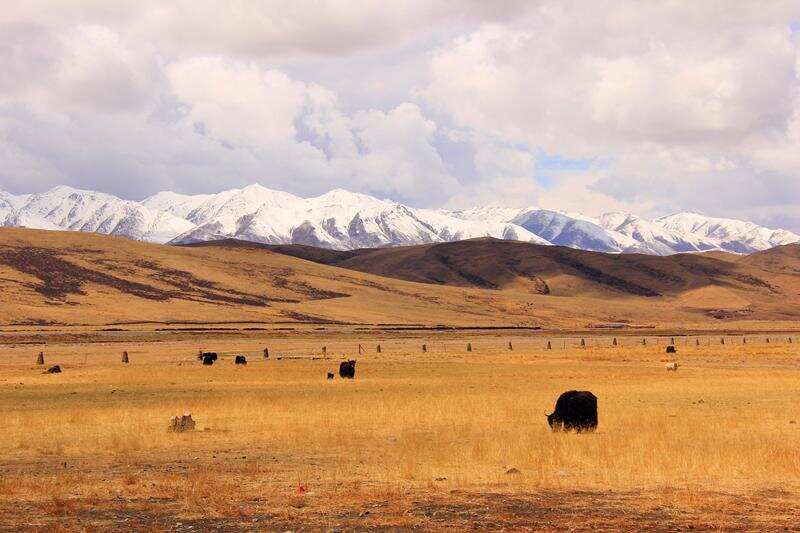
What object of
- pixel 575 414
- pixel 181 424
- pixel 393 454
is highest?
pixel 575 414

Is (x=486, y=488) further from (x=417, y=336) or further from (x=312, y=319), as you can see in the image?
(x=312, y=319)

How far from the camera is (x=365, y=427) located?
28688 mm

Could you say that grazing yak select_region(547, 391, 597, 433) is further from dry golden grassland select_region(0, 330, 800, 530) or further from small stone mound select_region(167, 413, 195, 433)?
small stone mound select_region(167, 413, 195, 433)

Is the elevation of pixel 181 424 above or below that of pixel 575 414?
below

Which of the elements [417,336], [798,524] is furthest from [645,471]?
[417,336]

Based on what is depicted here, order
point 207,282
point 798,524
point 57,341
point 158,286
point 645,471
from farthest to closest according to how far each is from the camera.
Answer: point 207,282
point 158,286
point 57,341
point 645,471
point 798,524

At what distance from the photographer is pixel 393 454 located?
2305 cm

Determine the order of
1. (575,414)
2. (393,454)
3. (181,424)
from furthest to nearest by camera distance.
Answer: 1. (181,424)
2. (575,414)
3. (393,454)

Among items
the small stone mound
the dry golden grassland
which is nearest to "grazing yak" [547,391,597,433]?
the dry golden grassland

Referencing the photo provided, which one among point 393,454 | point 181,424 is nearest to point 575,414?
point 393,454

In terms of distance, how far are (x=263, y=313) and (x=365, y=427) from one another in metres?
133

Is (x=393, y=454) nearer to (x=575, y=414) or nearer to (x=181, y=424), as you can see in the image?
(x=575, y=414)

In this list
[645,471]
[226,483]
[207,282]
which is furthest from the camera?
[207,282]

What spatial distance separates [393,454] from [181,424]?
26.4 ft
